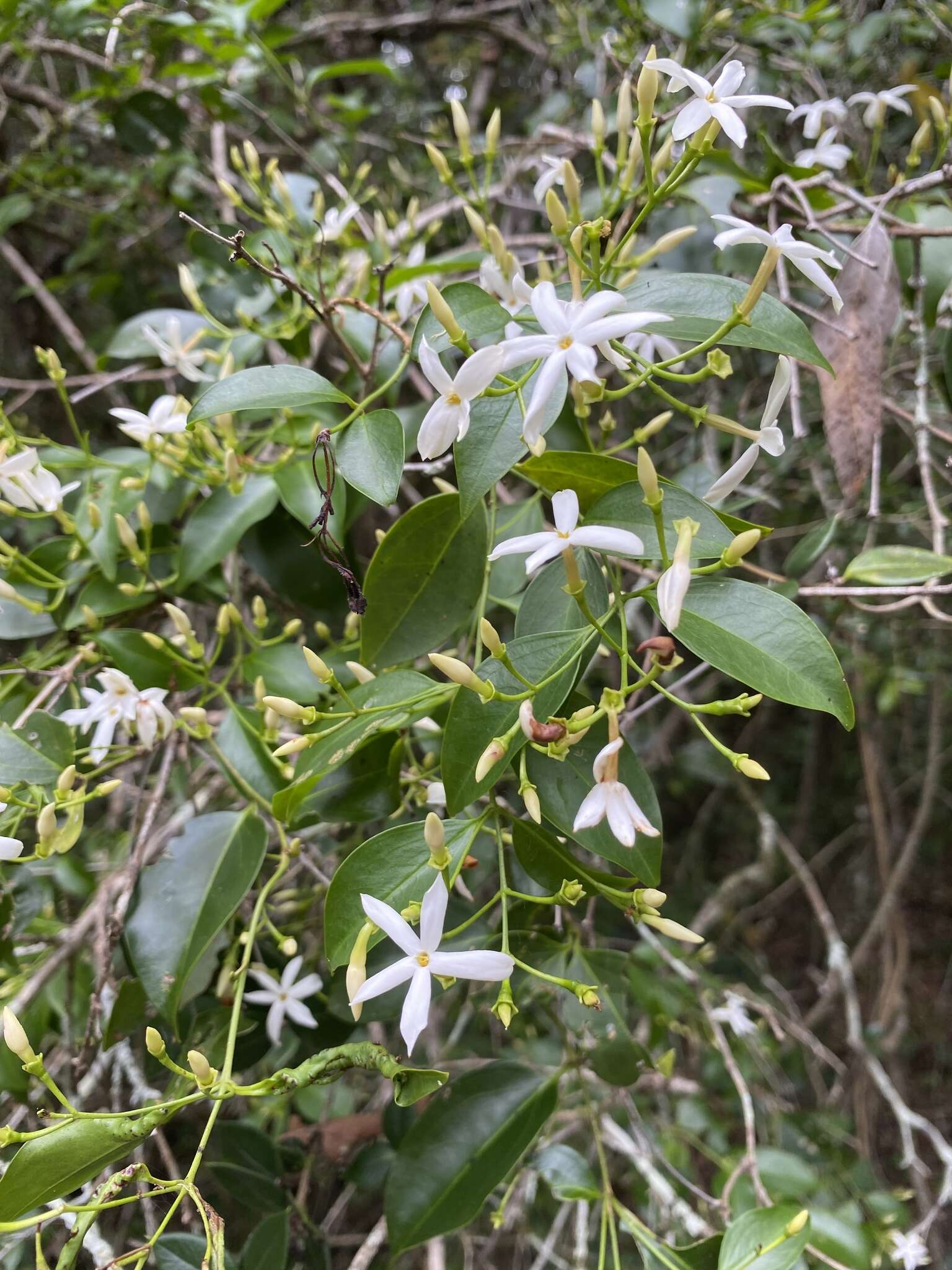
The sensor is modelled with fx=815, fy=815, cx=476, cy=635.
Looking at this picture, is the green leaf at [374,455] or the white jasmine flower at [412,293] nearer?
the green leaf at [374,455]

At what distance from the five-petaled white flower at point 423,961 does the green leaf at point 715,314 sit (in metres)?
0.34

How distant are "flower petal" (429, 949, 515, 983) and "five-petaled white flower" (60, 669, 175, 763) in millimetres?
288

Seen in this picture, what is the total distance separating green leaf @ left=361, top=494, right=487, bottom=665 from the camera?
0.53m

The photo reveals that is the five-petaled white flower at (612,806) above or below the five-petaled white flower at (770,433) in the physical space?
below

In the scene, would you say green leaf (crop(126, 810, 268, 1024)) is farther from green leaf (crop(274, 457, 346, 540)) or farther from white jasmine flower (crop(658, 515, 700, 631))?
white jasmine flower (crop(658, 515, 700, 631))

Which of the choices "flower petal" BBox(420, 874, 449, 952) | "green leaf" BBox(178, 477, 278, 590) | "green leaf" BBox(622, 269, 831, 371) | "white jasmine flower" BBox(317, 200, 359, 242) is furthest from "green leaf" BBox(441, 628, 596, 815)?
"white jasmine flower" BBox(317, 200, 359, 242)

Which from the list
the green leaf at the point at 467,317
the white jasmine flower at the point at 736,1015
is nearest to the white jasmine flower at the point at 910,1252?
the white jasmine flower at the point at 736,1015

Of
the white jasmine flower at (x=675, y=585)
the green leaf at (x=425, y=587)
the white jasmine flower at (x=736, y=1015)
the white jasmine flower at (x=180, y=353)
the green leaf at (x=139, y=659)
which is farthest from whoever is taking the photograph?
the white jasmine flower at (x=736, y=1015)

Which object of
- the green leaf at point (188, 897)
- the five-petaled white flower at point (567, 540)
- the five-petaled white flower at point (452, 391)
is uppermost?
the five-petaled white flower at point (452, 391)

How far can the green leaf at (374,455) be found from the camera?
46 centimetres

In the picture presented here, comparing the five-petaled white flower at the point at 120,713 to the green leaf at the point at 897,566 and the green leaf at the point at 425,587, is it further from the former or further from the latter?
the green leaf at the point at 897,566

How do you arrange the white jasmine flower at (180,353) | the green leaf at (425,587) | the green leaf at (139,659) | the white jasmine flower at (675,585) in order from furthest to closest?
the white jasmine flower at (180,353) → the green leaf at (139,659) → the green leaf at (425,587) → the white jasmine flower at (675,585)

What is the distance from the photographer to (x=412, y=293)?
0.73 metres

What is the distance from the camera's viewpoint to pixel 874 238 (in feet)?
2.22
